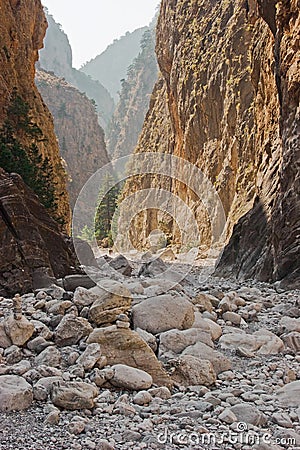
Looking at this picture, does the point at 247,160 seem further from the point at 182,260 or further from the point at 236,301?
the point at 236,301

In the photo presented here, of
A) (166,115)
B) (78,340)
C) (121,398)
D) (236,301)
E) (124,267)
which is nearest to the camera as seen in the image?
(121,398)

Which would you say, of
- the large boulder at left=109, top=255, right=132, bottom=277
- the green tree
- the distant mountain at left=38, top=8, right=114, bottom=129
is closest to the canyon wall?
the green tree

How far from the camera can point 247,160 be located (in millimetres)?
17406

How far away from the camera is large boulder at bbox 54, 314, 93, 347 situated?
3773 mm

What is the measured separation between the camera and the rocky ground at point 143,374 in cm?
246

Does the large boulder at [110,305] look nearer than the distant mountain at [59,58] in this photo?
Yes

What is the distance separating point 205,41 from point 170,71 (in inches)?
248

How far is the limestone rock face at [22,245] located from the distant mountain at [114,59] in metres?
136

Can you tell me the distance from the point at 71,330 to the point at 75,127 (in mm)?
60818

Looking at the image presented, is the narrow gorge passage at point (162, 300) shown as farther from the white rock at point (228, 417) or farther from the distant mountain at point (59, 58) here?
the distant mountain at point (59, 58)

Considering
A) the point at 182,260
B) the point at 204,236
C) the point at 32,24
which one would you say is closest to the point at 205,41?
the point at 32,24
